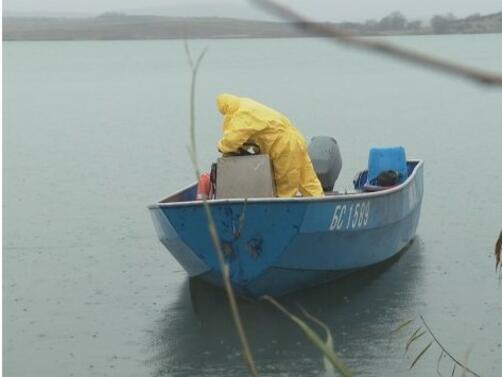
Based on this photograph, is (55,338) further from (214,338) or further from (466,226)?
(466,226)

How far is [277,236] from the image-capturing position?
8.18m

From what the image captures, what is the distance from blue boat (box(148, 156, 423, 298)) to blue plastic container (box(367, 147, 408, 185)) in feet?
3.96

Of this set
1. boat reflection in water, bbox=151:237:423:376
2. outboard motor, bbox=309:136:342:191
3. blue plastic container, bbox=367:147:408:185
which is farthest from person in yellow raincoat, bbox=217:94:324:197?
blue plastic container, bbox=367:147:408:185

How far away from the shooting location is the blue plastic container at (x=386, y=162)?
1059cm

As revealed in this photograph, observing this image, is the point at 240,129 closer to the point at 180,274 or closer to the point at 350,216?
the point at 350,216

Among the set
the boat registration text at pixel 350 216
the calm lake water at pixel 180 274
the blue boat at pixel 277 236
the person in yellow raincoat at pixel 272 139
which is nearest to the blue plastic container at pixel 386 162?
the calm lake water at pixel 180 274

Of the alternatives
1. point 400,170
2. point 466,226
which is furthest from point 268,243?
point 466,226

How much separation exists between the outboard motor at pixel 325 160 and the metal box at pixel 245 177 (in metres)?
1.36

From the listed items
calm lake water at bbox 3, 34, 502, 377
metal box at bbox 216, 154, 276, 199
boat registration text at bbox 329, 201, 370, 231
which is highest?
metal box at bbox 216, 154, 276, 199

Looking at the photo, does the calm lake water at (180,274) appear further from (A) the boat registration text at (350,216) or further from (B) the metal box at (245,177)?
(B) the metal box at (245,177)

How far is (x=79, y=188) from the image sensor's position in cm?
1501

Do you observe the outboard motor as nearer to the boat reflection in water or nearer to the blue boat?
the blue boat

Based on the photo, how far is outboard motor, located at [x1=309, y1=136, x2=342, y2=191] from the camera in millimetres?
9688

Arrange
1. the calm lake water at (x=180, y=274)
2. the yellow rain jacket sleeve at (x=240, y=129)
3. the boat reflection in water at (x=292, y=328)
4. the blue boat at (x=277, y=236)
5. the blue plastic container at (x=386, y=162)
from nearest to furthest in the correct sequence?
the boat reflection in water at (x=292, y=328) < the calm lake water at (x=180, y=274) < the blue boat at (x=277, y=236) < the yellow rain jacket sleeve at (x=240, y=129) < the blue plastic container at (x=386, y=162)
